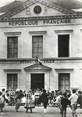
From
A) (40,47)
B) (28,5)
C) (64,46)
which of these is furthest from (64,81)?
(28,5)

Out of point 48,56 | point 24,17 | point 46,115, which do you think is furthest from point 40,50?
point 46,115

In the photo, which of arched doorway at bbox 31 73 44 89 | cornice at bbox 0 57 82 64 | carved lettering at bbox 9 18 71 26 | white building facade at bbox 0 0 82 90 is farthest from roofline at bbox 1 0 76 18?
arched doorway at bbox 31 73 44 89

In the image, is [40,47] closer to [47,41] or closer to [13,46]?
[47,41]

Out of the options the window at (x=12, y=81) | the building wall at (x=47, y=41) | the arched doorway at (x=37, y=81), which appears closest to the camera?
the building wall at (x=47, y=41)

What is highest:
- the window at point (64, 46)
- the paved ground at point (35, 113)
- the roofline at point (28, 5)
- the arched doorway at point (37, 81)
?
the roofline at point (28, 5)

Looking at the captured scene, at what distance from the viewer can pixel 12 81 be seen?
85.4 ft

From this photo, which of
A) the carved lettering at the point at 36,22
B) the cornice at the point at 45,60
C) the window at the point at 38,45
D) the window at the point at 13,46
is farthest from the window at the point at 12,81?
the carved lettering at the point at 36,22

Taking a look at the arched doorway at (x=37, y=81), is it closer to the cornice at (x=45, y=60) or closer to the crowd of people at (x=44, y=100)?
the cornice at (x=45, y=60)

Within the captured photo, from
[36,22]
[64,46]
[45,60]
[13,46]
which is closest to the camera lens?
[64,46]

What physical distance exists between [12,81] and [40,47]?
2893 mm

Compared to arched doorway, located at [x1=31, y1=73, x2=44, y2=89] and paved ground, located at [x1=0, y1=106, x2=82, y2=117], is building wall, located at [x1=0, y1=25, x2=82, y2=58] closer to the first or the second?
arched doorway, located at [x1=31, y1=73, x2=44, y2=89]

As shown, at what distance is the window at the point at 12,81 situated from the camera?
25984 millimetres

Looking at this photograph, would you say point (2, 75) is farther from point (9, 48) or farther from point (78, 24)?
point (78, 24)

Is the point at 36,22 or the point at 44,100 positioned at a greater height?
the point at 36,22
